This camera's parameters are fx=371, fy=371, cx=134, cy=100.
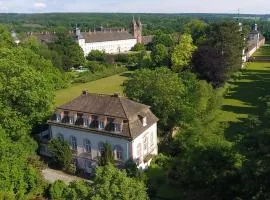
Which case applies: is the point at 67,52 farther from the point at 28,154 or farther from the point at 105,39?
the point at 28,154

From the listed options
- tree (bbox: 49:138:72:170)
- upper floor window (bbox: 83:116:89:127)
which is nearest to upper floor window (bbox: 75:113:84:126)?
upper floor window (bbox: 83:116:89:127)

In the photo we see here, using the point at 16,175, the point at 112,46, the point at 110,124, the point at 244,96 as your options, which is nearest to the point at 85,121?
the point at 110,124

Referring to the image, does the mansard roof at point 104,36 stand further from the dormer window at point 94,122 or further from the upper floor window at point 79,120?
the dormer window at point 94,122

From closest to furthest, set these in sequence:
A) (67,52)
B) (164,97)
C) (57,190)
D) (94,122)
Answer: (57,190), (94,122), (164,97), (67,52)

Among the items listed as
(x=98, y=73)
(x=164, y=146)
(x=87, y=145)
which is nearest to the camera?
(x=87, y=145)

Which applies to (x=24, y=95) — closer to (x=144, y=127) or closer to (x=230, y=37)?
(x=144, y=127)

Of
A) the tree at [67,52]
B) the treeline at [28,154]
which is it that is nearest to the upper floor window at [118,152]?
the treeline at [28,154]

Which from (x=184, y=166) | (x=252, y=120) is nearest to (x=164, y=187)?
(x=184, y=166)
